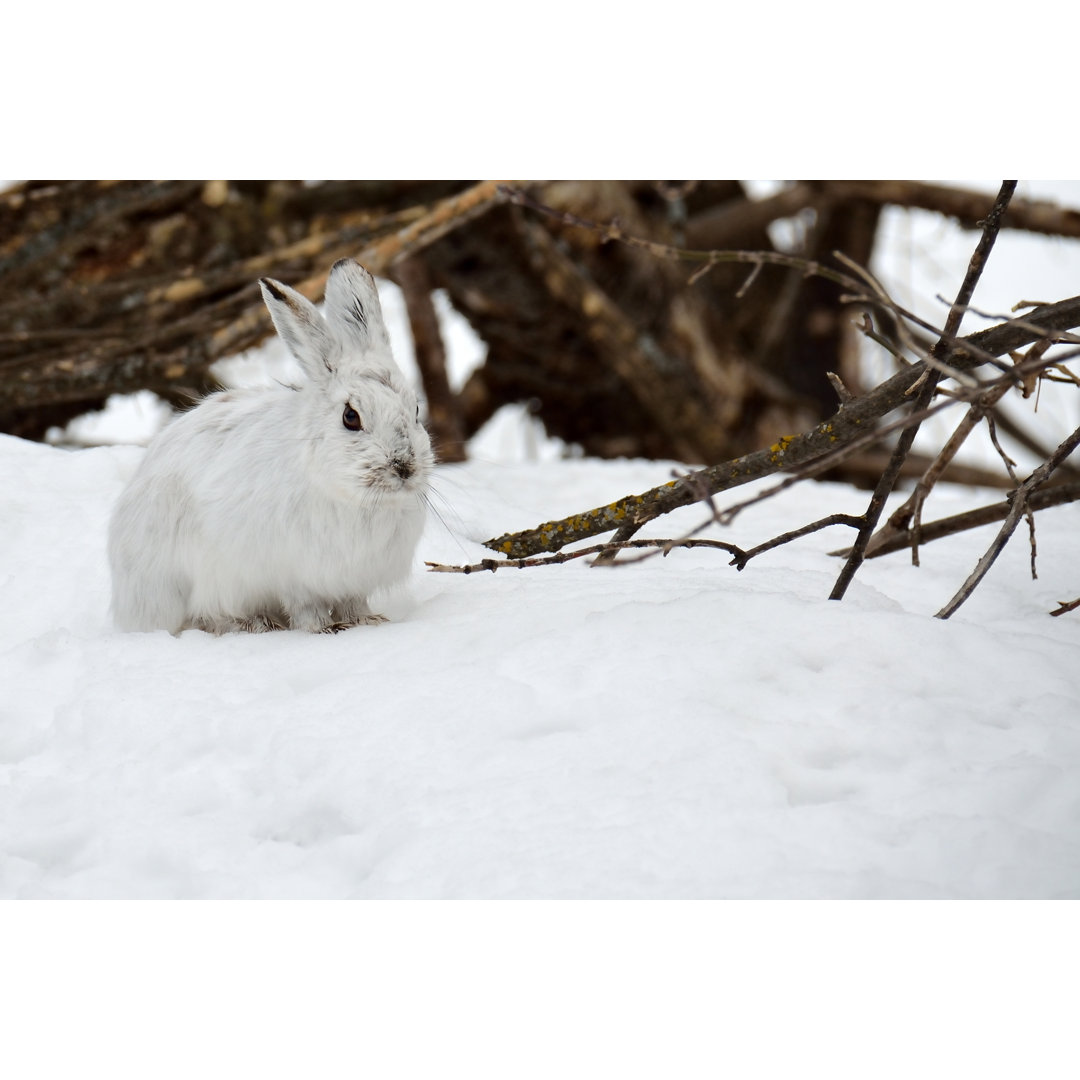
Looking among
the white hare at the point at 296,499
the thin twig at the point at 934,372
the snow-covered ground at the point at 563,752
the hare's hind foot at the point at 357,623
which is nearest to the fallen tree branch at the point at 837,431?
the thin twig at the point at 934,372

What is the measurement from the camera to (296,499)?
3.20 meters

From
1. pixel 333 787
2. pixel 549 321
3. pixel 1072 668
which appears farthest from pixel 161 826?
pixel 549 321

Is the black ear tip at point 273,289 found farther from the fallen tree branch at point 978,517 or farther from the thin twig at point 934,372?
the fallen tree branch at point 978,517

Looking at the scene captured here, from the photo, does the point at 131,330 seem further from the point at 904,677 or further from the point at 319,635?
the point at 904,677

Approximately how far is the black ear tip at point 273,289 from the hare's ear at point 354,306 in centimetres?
15

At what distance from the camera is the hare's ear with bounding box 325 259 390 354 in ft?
10.9

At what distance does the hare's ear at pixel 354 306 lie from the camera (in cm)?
331

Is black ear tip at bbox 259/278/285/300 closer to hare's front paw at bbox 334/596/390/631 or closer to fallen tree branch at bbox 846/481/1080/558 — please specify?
hare's front paw at bbox 334/596/390/631

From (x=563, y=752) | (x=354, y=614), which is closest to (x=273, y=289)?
(x=354, y=614)

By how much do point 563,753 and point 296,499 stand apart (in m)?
1.19

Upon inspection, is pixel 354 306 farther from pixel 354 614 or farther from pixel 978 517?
pixel 978 517

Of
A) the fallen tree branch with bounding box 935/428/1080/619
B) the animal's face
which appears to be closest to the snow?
the fallen tree branch with bounding box 935/428/1080/619

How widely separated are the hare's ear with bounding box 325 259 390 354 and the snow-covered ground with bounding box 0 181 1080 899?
81cm

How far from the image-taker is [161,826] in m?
2.36
